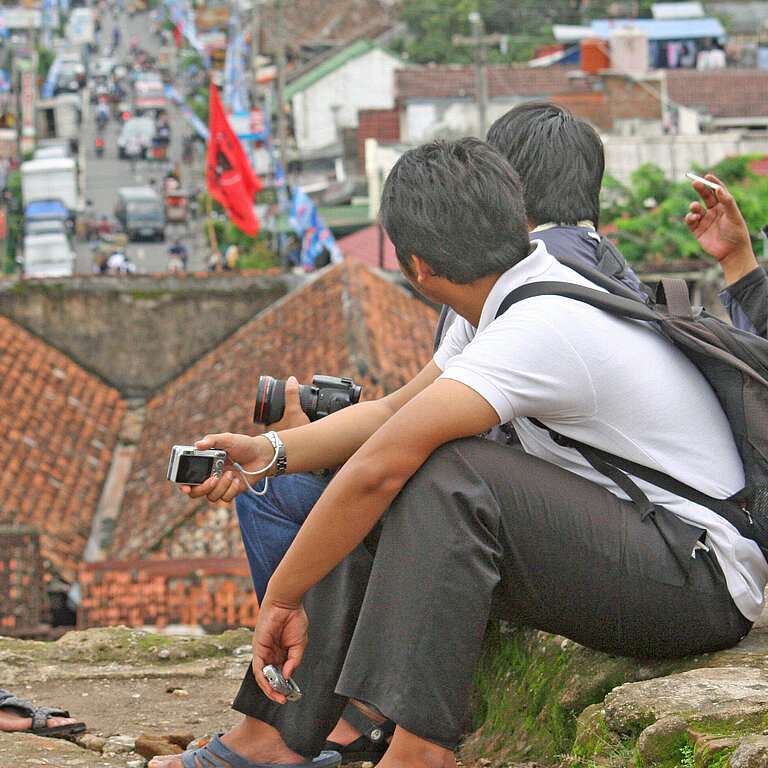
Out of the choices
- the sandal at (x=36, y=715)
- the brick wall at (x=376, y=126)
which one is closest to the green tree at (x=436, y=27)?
the brick wall at (x=376, y=126)

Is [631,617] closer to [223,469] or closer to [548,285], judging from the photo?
[548,285]

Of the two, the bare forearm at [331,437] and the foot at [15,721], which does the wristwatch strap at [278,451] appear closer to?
the bare forearm at [331,437]

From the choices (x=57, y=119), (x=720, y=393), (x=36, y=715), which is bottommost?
(x=36, y=715)

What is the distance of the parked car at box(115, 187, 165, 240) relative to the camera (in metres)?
34.2

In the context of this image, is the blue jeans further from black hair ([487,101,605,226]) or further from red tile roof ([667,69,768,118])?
red tile roof ([667,69,768,118])

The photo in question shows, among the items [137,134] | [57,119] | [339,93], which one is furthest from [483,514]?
[57,119]

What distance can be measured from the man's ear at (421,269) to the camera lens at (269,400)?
54 centimetres

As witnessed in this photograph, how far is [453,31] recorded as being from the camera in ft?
154

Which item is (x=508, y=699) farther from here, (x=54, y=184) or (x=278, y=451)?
(x=54, y=184)

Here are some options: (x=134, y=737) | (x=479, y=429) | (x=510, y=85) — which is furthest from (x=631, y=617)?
(x=510, y=85)

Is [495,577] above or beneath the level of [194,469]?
beneath

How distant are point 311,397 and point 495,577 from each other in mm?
855

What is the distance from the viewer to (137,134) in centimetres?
4447

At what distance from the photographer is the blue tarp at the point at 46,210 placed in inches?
1344
